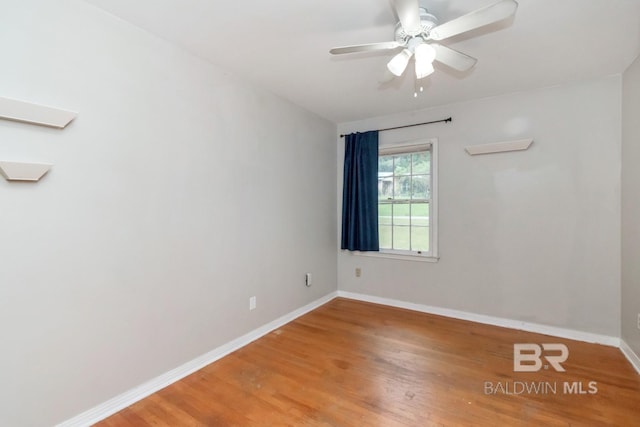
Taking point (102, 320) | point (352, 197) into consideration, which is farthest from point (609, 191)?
point (102, 320)

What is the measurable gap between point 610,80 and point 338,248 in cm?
329

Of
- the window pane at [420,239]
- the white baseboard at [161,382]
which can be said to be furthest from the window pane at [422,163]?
the white baseboard at [161,382]

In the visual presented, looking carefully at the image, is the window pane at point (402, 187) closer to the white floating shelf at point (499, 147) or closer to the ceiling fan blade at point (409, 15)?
the white floating shelf at point (499, 147)

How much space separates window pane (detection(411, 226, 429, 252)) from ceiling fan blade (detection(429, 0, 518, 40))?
2.40 m

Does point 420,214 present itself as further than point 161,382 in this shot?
Yes

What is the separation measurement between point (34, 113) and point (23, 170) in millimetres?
298

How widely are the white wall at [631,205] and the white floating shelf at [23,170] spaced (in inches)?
158

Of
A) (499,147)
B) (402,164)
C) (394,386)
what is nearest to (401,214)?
(402,164)

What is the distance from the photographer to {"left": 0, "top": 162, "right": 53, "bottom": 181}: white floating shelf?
1428 mm

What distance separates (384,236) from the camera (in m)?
3.94

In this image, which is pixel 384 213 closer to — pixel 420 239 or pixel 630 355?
pixel 420 239

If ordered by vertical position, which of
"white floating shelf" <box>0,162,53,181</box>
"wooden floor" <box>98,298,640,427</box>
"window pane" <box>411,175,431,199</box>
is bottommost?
"wooden floor" <box>98,298,640,427</box>

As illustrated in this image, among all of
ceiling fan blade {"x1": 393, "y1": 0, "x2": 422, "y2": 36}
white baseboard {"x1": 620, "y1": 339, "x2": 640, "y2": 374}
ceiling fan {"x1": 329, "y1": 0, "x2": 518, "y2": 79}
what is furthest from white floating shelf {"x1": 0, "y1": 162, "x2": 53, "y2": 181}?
white baseboard {"x1": 620, "y1": 339, "x2": 640, "y2": 374}

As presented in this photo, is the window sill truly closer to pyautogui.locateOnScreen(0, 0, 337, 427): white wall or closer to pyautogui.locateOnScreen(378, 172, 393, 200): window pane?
pyautogui.locateOnScreen(378, 172, 393, 200): window pane
